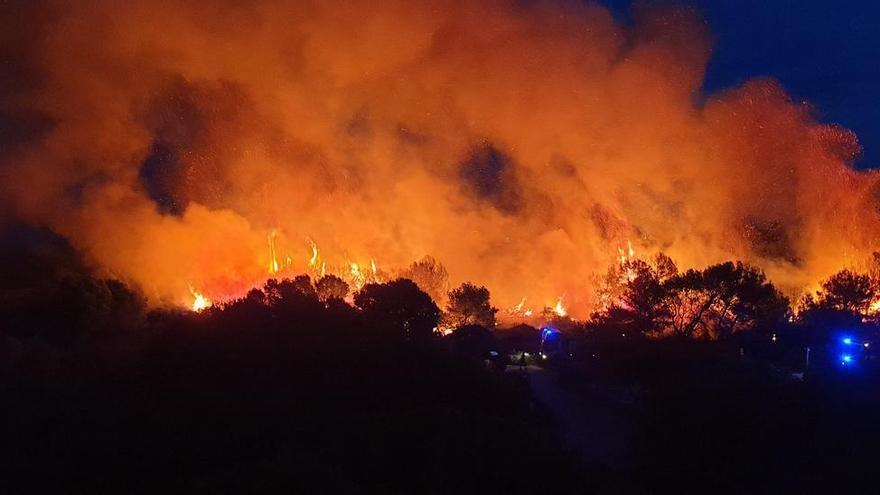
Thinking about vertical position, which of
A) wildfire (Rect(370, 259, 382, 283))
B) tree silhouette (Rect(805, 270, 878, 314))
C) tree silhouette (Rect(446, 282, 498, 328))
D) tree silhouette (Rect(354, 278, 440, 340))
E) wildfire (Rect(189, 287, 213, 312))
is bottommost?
tree silhouette (Rect(354, 278, 440, 340))

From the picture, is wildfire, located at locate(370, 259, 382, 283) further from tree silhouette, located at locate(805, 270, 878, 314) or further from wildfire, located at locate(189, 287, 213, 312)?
tree silhouette, located at locate(805, 270, 878, 314)

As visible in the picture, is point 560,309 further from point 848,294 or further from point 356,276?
point 848,294

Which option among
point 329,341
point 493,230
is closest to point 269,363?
point 329,341

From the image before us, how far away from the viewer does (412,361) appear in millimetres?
13555

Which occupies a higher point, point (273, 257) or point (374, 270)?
point (374, 270)

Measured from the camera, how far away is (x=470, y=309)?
3228 cm

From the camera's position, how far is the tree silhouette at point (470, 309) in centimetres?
3228

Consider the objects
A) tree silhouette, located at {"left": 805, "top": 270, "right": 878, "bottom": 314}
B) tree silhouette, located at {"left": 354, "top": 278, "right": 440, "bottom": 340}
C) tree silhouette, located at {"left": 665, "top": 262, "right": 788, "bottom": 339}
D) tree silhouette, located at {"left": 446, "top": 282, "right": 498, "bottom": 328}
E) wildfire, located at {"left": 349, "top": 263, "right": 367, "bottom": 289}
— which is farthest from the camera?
wildfire, located at {"left": 349, "top": 263, "right": 367, "bottom": 289}

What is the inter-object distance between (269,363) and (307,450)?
4347mm

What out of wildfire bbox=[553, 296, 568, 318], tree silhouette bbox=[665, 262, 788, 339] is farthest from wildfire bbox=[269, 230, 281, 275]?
tree silhouette bbox=[665, 262, 788, 339]

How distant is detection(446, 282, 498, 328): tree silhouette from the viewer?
32281 mm

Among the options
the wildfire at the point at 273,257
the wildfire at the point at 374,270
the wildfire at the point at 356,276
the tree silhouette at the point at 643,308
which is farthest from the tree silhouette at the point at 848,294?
the wildfire at the point at 273,257

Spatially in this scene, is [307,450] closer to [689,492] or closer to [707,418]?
[689,492]

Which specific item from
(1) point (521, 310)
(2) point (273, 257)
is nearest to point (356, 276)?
(2) point (273, 257)
